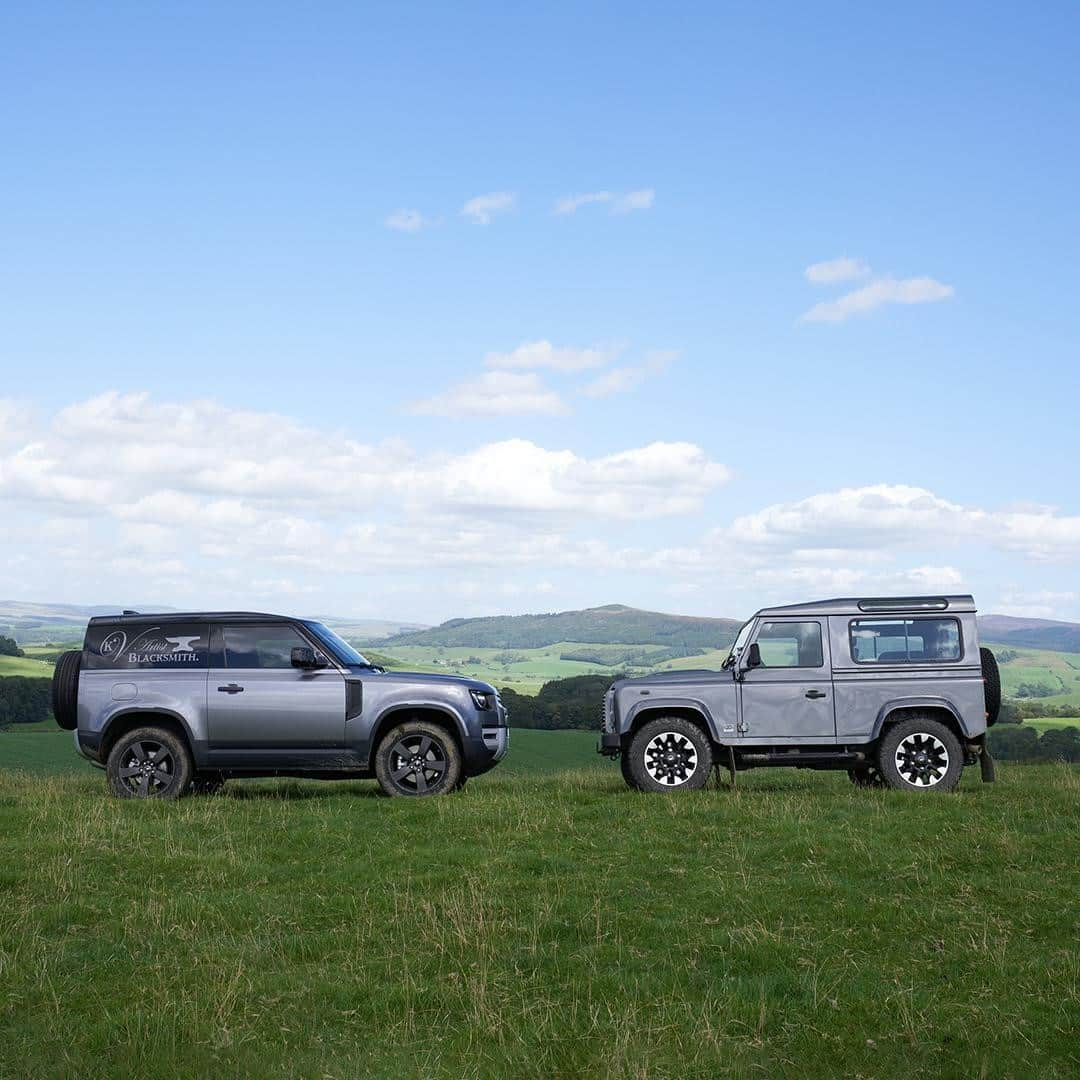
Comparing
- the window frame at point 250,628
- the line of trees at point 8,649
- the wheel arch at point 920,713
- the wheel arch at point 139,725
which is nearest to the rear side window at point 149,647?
the window frame at point 250,628

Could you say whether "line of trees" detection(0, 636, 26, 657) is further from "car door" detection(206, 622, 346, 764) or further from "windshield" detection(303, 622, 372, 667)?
"car door" detection(206, 622, 346, 764)

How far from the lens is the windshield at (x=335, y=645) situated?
16281mm

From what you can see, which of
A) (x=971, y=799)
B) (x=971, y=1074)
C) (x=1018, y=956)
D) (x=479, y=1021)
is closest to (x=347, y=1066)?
(x=479, y=1021)

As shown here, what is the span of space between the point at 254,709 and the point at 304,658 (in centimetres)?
94

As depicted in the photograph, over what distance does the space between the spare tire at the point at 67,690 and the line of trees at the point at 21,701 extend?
4877 centimetres

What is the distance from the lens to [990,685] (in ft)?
54.3

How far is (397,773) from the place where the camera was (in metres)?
15.8

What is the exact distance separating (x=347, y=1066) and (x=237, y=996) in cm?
124

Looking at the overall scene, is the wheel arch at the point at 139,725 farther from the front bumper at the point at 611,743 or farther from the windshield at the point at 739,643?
the windshield at the point at 739,643

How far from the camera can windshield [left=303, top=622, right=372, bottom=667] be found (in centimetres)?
1628

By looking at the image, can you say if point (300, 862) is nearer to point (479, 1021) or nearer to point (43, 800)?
point (479, 1021)

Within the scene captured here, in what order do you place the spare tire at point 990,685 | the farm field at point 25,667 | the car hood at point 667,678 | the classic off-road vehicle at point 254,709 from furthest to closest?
the farm field at point 25,667 < the spare tire at point 990,685 < the car hood at point 667,678 < the classic off-road vehicle at point 254,709

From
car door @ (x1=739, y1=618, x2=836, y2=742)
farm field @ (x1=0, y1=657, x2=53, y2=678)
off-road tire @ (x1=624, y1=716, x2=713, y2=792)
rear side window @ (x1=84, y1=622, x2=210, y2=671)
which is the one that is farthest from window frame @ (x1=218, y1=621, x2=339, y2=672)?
farm field @ (x1=0, y1=657, x2=53, y2=678)

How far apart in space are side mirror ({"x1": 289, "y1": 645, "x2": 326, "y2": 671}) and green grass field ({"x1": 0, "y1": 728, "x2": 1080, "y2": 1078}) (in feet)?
6.82
